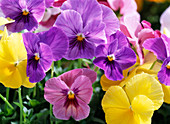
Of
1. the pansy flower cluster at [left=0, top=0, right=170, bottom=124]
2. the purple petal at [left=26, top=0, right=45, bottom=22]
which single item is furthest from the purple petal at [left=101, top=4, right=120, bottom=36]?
the purple petal at [left=26, top=0, right=45, bottom=22]

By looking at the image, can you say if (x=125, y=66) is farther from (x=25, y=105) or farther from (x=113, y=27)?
(x=25, y=105)

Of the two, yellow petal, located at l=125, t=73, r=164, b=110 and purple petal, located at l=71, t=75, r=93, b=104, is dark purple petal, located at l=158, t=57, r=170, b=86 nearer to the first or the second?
yellow petal, located at l=125, t=73, r=164, b=110

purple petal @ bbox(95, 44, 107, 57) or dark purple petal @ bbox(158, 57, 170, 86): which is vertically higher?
purple petal @ bbox(95, 44, 107, 57)

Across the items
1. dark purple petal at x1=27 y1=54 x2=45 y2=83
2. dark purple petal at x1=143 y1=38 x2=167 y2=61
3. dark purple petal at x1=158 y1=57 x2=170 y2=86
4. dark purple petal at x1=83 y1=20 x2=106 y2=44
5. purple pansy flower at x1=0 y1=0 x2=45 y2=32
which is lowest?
dark purple petal at x1=158 y1=57 x2=170 y2=86

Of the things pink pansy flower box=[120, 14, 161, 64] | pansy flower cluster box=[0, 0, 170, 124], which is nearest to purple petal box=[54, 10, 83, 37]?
pansy flower cluster box=[0, 0, 170, 124]

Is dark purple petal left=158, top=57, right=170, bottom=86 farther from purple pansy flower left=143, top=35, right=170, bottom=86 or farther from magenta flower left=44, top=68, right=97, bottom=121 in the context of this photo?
magenta flower left=44, top=68, right=97, bottom=121

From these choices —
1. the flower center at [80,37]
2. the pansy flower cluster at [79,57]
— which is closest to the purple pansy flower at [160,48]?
the pansy flower cluster at [79,57]

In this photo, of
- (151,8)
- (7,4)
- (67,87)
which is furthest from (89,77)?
(151,8)

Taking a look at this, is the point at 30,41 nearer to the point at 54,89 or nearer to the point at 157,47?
the point at 54,89
